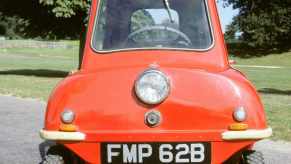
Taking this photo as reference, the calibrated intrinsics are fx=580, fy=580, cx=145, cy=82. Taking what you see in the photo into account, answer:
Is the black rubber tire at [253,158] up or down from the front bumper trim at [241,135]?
down

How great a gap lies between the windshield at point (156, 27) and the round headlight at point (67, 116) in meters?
0.97

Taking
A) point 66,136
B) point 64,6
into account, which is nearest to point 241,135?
point 66,136

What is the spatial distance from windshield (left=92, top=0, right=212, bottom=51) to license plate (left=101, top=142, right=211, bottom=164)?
1.08 meters

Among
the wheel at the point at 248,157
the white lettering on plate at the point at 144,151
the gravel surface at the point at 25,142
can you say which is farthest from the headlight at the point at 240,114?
the gravel surface at the point at 25,142

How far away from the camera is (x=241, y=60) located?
50.4 m

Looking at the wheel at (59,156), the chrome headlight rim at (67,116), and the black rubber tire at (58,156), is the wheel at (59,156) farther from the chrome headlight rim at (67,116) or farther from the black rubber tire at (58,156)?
the chrome headlight rim at (67,116)

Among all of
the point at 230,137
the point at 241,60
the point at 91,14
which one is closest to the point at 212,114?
the point at 230,137

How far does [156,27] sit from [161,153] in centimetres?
139

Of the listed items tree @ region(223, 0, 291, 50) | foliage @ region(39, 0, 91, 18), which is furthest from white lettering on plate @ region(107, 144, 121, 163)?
tree @ region(223, 0, 291, 50)

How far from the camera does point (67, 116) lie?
169 inches

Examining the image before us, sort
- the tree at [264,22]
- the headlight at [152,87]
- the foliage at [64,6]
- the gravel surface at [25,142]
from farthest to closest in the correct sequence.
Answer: the tree at [264,22] → the foliage at [64,6] → the gravel surface at [25,142] → the headlight at [152,87]

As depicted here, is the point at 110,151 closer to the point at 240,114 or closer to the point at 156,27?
the point at 240,114

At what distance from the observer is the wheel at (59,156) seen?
4555mm

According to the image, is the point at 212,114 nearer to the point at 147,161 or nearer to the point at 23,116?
the point at 147,161
